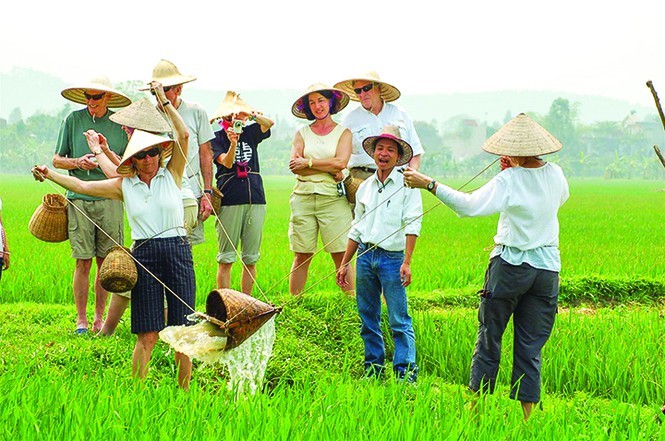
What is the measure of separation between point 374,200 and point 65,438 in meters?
2.43

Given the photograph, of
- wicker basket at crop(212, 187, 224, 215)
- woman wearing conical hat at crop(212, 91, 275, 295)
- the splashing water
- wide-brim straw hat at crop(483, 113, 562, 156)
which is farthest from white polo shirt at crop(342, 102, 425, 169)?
the splashing water

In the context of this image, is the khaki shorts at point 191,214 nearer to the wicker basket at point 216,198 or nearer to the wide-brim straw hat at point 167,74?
the wicker basket at point 216,198

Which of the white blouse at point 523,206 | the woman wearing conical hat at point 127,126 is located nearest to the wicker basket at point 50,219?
the woman wearing conical hat at point 127,126

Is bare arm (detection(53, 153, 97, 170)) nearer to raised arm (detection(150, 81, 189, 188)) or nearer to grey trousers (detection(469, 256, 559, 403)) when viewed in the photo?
raised arm (detection(150, 81, 189, 188))

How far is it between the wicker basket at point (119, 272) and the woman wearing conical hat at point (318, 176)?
1.62 metres

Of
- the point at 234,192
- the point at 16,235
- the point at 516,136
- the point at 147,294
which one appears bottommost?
the point at 16,235

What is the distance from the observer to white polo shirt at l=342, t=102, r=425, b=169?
5648mm

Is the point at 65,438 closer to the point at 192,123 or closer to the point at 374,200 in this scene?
the point at 374,200

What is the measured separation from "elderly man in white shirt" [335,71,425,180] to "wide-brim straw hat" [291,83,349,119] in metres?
0.11

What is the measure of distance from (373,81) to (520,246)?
222 cm

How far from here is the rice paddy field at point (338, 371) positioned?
10.6ft

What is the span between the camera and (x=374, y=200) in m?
4.79

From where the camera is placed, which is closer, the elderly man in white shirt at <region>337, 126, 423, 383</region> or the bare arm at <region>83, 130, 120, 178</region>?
the bare arm at <region>83, 130, 120, 178</region>

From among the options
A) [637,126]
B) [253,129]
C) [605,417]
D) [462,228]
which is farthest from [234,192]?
[637,126]
